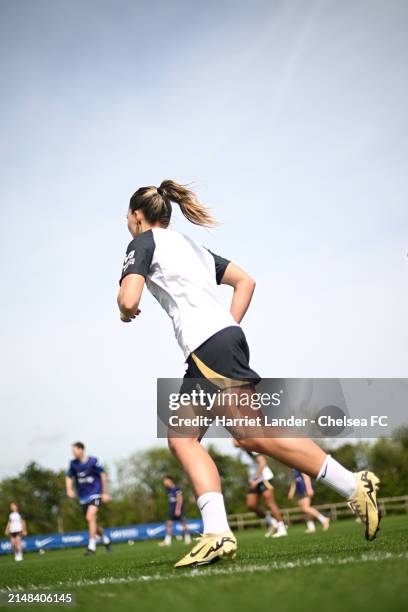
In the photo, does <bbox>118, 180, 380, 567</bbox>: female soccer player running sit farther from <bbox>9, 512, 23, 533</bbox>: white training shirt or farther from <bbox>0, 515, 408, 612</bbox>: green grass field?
<bbox>9, 512, 23, 533</bbox>: white training shirt

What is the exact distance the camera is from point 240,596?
2510 mm

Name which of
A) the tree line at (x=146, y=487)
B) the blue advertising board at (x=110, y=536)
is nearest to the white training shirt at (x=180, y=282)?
the blue advertising board at (x=110, y=536)

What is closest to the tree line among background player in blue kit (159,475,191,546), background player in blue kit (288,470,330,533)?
background player in blue kit (159,475,191,546)

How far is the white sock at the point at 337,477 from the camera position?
3.92m

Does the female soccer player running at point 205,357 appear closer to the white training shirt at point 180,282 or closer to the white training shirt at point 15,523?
the white training shirt at point 180,282

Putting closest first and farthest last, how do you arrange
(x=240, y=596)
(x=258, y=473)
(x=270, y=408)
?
(x=240, y=596) < (x=270, y=408) < (x=258, y=473)

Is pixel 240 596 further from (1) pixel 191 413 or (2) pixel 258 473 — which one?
(2) pixel 258 473

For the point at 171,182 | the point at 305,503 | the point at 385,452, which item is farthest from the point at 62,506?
the point at 171,182

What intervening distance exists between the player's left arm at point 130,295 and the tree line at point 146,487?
5604 centimetres

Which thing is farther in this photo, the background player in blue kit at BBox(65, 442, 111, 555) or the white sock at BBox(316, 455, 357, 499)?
the background player in blue kit at BBox(65, 442, 111, 555)

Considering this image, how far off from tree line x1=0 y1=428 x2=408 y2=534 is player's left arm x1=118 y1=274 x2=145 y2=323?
2206 inches

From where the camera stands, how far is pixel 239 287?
180 inches

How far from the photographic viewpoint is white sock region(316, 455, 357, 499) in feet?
12.8

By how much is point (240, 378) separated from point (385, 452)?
63.5 meters
